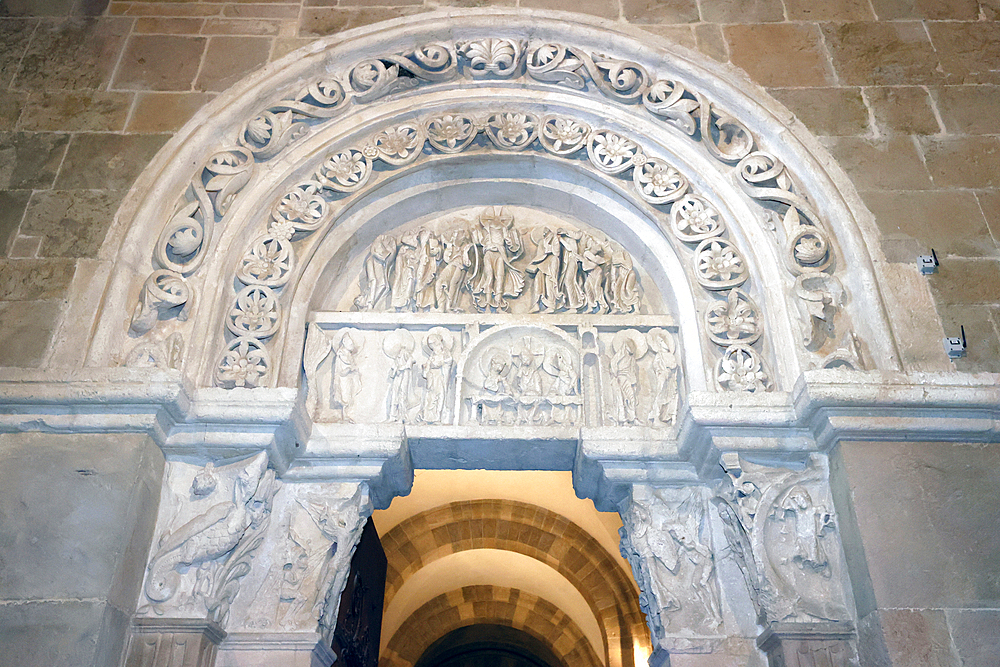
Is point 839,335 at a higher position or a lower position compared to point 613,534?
lower

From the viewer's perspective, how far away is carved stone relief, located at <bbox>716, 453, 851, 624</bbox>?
2621 mm

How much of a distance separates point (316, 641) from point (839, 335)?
2.34 metres

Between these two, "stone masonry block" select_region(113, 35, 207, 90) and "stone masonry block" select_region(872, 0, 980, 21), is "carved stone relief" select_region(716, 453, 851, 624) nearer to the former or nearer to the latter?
"stone masonry block" select_region(872, 0, 980, 21)

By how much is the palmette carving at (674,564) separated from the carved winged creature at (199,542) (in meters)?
1.53

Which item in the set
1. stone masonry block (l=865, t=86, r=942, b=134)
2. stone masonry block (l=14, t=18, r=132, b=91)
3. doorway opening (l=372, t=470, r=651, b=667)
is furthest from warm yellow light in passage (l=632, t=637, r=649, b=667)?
stone masonry block (l=14, t=18, r=132, b=91)

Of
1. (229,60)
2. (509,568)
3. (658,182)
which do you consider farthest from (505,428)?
(509,568)

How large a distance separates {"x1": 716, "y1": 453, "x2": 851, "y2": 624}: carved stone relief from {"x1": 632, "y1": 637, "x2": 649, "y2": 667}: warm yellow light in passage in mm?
3460

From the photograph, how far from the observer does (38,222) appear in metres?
3.22

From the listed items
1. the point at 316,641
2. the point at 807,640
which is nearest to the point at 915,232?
the point at 807,640

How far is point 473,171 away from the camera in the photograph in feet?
12.7

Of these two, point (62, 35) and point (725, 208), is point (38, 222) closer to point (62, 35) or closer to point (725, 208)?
A: point (62, 35)

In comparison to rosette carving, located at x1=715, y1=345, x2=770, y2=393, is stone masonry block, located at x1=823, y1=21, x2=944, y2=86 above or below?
above

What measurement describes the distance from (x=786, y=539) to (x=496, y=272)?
175 cm

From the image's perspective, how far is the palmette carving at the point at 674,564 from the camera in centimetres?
285
